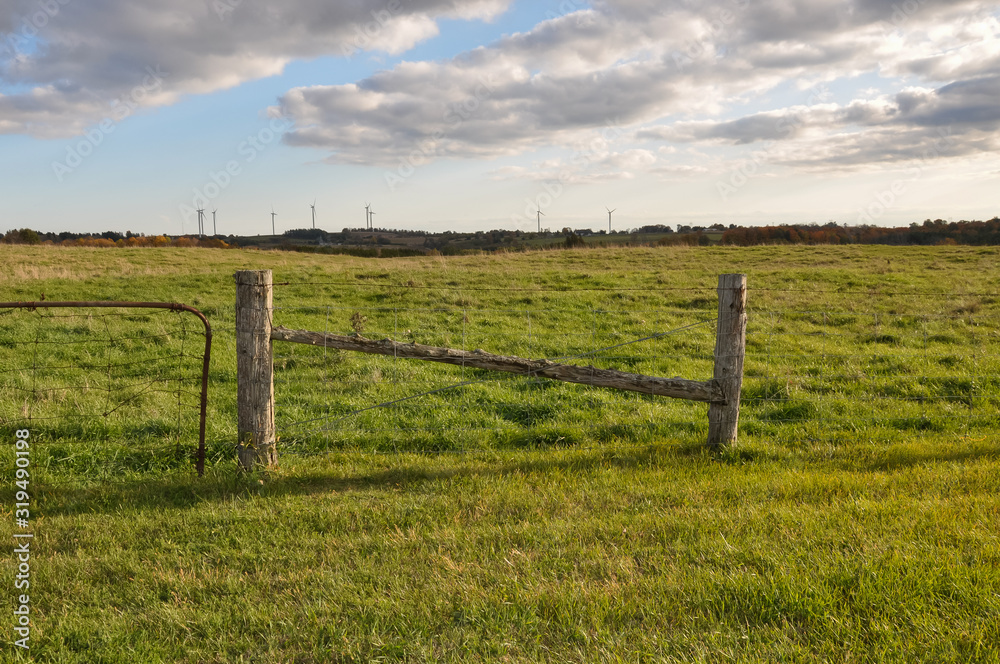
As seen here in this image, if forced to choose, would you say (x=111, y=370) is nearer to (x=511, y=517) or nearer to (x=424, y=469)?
(x=424, y=469)

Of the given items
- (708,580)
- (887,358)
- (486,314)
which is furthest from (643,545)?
(486,314)

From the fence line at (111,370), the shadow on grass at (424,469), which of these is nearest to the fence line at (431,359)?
the shadow on grass at (424,469)

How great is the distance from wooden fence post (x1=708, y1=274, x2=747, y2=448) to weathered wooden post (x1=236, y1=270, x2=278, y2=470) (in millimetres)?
4842

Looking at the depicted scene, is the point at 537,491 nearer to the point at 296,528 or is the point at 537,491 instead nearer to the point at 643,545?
the point at 643,545

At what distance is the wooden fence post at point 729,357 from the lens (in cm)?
690

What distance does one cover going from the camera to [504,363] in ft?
22.2

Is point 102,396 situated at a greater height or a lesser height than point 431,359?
lesser

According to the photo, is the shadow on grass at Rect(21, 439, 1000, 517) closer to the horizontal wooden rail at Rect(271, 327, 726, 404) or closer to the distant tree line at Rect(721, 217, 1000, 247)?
the horizontal wooden rail at Rect(271, 327, 726, 404)

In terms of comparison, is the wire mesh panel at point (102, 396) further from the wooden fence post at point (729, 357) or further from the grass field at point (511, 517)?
the wooden fence post at point (729, 357)

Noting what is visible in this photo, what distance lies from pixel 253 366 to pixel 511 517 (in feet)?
10.1

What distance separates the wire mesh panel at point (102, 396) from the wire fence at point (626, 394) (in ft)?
4.53

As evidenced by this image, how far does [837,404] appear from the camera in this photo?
9.25 meters

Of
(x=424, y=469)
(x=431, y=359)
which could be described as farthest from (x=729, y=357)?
(x=424, y=469)

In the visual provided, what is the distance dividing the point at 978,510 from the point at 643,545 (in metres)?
2.91
